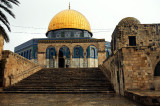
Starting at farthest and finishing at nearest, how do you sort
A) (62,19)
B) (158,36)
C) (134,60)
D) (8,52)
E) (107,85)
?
(62,19), (158,36), (8,52), (107,85), (134,60)

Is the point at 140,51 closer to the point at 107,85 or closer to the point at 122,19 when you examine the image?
the point at 107,85

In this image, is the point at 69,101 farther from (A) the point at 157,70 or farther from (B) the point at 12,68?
(B) the point at 12,68

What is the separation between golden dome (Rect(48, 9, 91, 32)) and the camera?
95.0ft

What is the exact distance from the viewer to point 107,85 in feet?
33.6

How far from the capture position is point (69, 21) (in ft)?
95.5

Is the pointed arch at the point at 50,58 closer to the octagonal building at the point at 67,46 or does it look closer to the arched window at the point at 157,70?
the octagonal building at the point at 67,46

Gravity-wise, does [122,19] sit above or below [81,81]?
above

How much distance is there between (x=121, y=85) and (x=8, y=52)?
848 centimetres

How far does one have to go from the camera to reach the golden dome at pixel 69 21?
29.0m

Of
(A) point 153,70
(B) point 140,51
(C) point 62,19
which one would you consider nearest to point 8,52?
(B) point 140,51

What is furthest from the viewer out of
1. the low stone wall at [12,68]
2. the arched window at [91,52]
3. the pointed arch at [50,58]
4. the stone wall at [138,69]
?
the arched window at [91,52]

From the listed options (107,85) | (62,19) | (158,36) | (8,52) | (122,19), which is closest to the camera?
(107,85)

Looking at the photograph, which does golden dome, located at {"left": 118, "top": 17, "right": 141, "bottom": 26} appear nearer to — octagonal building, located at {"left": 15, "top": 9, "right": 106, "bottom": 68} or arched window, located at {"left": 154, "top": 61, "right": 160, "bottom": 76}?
arched window, located at {"left": 154, "top": 61, "right": 160, "bottom": 76}

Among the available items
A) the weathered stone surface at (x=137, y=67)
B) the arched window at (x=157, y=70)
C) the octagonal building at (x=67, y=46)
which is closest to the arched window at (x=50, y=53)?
the octagonal building at (x=67, y=46)
